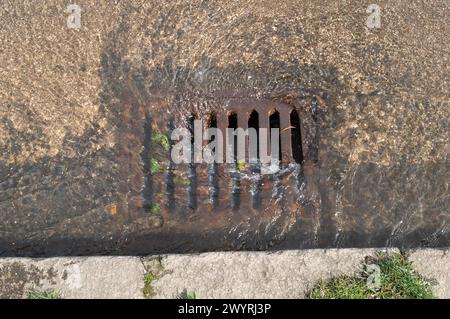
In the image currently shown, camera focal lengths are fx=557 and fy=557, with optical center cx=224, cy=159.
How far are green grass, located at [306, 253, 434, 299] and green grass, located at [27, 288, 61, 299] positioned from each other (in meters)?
1.06

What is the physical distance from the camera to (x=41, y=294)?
7.59 ft

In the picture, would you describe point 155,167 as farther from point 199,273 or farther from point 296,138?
point 296,138

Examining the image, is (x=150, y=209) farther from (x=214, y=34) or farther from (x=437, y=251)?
(x=437, y=251)

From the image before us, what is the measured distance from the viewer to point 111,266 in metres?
2.36

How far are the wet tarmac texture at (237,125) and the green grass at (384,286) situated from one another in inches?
6.7

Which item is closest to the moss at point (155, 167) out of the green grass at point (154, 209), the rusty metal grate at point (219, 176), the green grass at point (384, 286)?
the rusty metal grate at point (219, 176)

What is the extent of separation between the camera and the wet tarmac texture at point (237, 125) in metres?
2.55

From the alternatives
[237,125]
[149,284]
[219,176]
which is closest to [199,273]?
[149,284]

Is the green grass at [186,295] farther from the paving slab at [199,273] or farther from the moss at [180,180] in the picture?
the moss at [180,180]

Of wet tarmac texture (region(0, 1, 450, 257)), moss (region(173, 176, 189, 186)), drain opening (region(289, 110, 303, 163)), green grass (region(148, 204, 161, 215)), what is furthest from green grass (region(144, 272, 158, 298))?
drain opening (region(289, 110, 303, 163))
